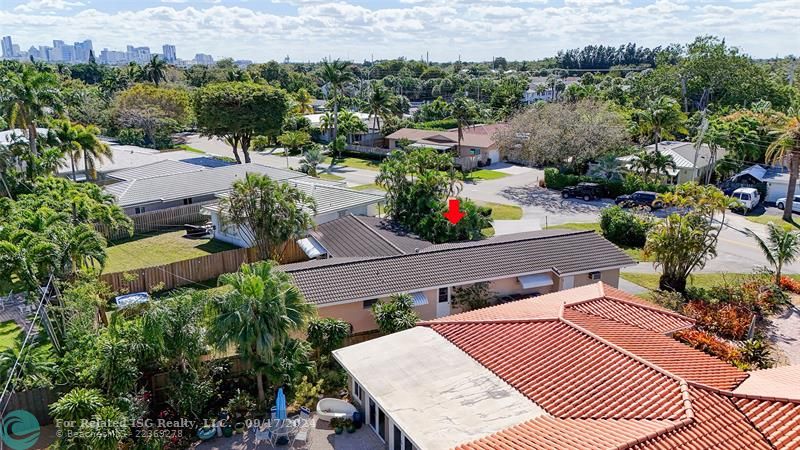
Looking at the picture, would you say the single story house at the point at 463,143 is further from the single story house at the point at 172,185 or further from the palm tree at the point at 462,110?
the single story house at the point at 172,185

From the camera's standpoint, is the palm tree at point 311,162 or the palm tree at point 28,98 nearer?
the palm tree at point 28,98

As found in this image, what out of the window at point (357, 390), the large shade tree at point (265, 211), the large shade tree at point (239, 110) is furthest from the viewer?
the large shade tree at point (239, 110)

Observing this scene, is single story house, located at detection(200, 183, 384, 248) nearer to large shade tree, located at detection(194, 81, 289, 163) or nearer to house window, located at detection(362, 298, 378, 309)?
house window, located at detection(362, 298, 378, 309)

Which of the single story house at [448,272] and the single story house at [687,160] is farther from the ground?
the single story house at [687,160]

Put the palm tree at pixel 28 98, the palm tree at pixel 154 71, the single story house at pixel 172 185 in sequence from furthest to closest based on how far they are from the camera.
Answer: the palm tree at pixel 154 71 → the single story house at pixel 172 185 → the palm tree at pixel 28 98

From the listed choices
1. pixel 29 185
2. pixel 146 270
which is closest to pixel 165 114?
pixel 29 185

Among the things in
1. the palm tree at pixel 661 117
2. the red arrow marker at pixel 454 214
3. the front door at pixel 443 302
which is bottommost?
the front door at pixel 443 302

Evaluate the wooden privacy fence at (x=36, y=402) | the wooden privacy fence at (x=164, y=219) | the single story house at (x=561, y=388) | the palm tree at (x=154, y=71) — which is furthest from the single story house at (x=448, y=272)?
the palm tree at (x=154, y=71)

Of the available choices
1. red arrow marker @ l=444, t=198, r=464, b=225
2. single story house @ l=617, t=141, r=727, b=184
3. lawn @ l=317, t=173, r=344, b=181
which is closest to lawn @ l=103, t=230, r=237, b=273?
red arrow marker @ l=444, t=198, r=464, b=225
